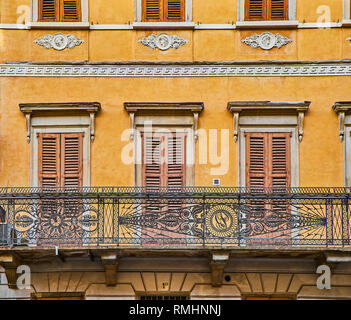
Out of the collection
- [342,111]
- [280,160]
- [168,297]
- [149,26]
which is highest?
[149,26]

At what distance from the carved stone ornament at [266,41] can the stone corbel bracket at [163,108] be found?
186 cm

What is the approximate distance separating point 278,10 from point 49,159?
614cm

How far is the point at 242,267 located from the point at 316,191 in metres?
2.25

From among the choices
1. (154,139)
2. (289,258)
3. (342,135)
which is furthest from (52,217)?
(342,135)

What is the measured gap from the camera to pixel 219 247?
21297mm

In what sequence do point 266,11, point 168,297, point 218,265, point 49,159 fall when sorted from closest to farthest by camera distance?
1. point 218,265
2. point 168,297
3. point 49,159
4. point 266,11

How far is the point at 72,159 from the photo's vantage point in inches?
924

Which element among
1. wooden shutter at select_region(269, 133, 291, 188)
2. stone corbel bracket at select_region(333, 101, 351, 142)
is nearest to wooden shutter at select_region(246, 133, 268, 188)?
wooden shutter at select_region(269, 133, 291, 188)

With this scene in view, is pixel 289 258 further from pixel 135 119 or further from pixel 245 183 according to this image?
pixel 135 119

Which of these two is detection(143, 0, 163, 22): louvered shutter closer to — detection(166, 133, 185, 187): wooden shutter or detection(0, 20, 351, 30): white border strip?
detection(0, 20, 351, 30): white border strip

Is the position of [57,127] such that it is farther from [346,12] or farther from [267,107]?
[346,12]

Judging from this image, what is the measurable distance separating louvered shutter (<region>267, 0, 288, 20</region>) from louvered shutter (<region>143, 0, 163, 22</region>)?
244 centimetres

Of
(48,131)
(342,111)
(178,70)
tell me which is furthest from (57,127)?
(342,111)

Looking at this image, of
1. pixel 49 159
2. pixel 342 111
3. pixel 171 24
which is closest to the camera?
pixel 342 111
